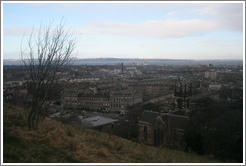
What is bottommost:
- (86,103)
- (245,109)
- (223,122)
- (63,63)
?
(86,103)

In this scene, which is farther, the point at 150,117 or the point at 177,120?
the point at 150,117

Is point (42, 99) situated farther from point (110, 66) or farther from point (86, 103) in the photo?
point (110, 66)

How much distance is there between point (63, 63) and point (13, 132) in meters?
1.65

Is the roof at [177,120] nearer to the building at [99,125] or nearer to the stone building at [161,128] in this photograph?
the stone building at [161,128]

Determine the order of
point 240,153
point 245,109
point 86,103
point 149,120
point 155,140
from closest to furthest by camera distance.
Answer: point 240,153, point 245,109, point 155,140, point 149,120, point 86,103

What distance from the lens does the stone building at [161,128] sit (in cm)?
729

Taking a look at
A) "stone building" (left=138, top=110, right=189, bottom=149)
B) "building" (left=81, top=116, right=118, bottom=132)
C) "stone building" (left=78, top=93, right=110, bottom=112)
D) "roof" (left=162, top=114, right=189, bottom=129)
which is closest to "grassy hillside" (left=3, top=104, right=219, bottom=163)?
"stone building" (left=138, top=110, right=189, bottom=149)

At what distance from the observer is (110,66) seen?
40.2 meters

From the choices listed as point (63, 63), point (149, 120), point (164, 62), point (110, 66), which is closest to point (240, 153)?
point (63, 63)

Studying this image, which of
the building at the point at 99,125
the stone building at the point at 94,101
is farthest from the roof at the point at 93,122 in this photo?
the stone building at the point at 94,101

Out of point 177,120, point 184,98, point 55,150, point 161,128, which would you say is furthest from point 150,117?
point 55,150

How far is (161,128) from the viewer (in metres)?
9.03

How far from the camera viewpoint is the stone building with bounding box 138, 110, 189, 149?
729 centimetres

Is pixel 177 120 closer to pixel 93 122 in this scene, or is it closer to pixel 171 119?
pixel 171 119
